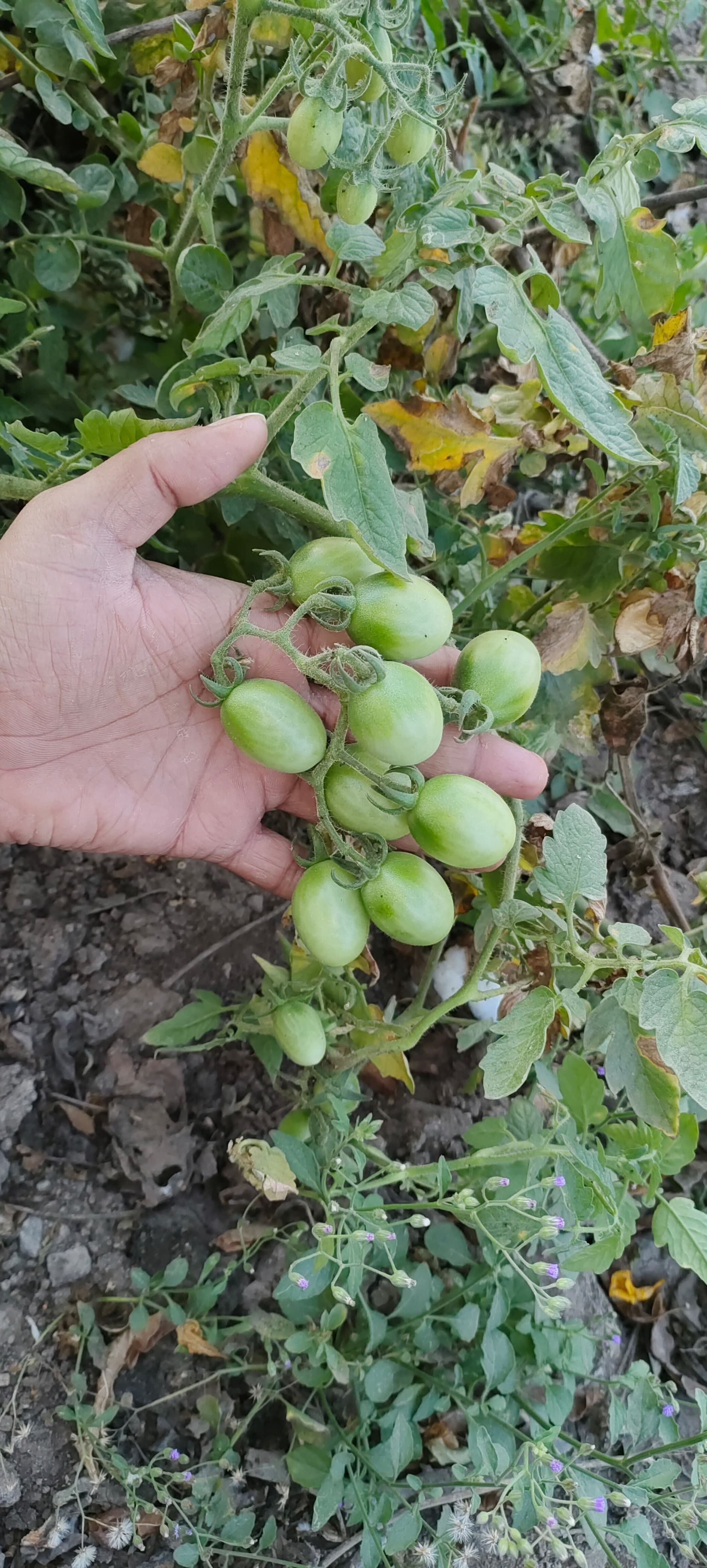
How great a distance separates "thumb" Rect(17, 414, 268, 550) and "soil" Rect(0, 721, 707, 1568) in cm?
99

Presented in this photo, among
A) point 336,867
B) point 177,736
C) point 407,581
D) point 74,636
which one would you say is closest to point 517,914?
point 336,867

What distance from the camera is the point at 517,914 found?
1391 mm

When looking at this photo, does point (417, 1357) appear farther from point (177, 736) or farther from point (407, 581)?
point (407, 581)

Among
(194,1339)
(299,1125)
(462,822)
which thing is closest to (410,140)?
(462,822)

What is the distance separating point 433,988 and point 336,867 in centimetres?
81

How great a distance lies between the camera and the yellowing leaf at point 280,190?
149 centimetres

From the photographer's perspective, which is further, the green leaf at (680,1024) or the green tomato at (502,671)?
the green tomato at (502,671)

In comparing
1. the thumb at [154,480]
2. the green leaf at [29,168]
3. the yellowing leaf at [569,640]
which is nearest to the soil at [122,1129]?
the yellowing leaf at [569,640]

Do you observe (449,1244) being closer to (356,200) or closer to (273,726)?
(273,726)

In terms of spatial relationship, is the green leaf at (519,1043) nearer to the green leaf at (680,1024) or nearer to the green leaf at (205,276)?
the green leaf at (680,1024)

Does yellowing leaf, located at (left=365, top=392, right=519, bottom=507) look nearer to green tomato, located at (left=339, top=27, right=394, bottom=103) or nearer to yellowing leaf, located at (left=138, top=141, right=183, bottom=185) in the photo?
green tomato, located at (left=339, top=27, right=394, bottom=103)

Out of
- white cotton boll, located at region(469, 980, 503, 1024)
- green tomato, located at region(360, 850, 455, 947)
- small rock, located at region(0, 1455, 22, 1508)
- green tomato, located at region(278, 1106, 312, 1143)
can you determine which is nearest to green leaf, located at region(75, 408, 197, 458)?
green tomato, located at region(360, 850, 455, 947)

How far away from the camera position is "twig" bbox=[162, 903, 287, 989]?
2.07 meters

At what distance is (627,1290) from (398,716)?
5.07ft
